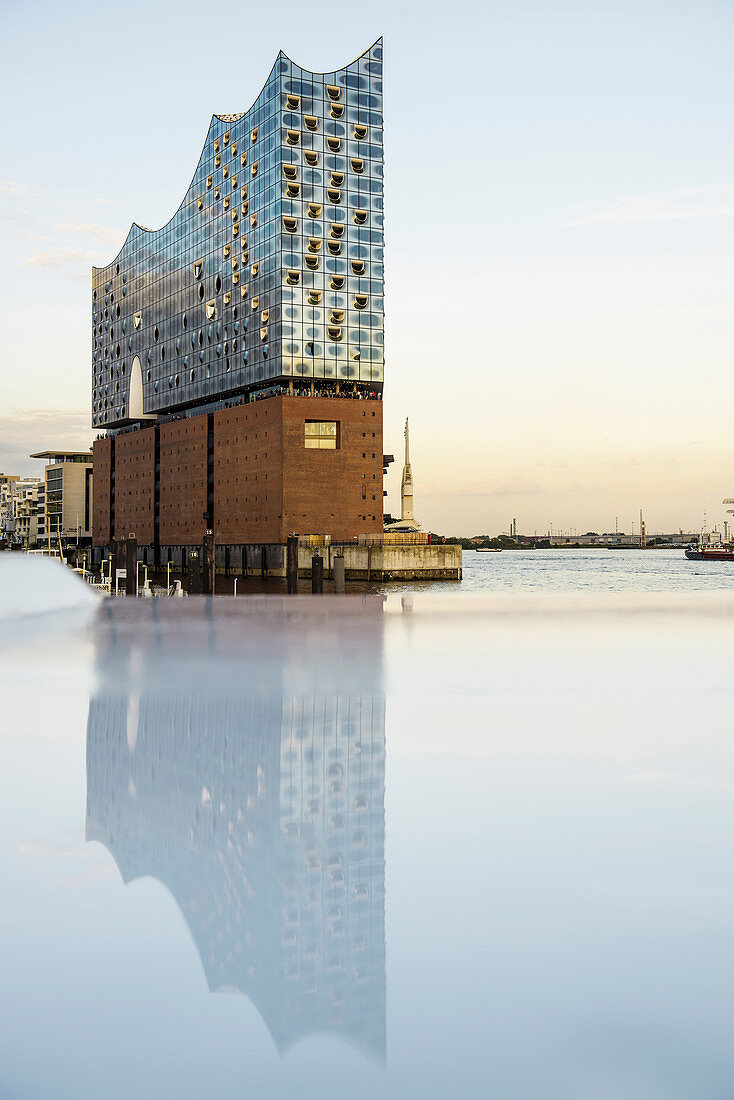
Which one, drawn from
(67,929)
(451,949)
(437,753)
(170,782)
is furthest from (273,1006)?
(437,753)

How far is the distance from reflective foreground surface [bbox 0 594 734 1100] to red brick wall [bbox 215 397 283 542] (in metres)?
73.5

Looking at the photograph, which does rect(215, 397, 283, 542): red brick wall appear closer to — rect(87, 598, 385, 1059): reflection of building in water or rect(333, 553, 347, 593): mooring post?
rect(333, 553, 347, 593): mooring post

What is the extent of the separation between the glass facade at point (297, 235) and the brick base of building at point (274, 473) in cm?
351

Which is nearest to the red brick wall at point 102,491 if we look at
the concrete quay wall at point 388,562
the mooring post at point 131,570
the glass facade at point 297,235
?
the glass facade at point 297,235

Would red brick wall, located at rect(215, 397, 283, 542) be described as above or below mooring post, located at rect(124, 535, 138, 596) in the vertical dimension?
above

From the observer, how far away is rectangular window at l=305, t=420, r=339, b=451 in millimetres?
84125

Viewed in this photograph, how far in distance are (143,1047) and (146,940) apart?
2.68 ft

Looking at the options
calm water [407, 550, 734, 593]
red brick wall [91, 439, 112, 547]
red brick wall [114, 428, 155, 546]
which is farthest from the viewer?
red brick wall [91, 439, 112, 547]

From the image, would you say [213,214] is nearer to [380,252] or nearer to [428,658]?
[380,252]

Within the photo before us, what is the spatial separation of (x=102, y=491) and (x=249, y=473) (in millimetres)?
49158

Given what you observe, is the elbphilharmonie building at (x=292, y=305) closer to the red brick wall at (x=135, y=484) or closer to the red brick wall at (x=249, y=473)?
the red brick wall at (x=249, y=473)

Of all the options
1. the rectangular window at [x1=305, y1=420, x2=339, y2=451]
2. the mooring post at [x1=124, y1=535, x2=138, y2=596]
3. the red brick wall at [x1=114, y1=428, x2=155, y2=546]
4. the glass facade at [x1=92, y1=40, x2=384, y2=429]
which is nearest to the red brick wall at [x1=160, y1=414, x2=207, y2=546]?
the red brick wall at [x1=114, y1=428, x2=155, y2=546]

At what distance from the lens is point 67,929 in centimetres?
410

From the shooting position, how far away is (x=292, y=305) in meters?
81.4
